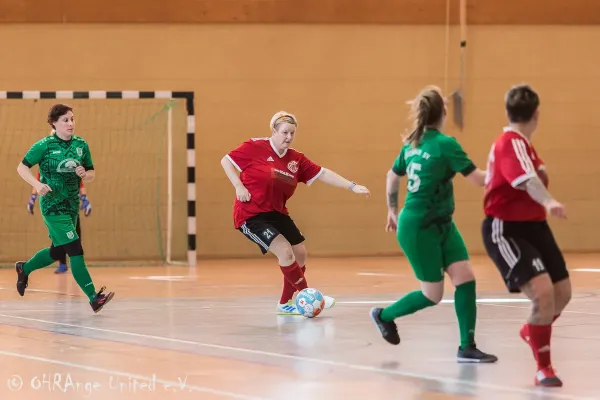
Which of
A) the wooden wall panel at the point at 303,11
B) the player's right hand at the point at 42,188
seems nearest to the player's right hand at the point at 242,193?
the player's right hand at the point at 42,188

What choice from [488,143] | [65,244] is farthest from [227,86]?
[65,244]

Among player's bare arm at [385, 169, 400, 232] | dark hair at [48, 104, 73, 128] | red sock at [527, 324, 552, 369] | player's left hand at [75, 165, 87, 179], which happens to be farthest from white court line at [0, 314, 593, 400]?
dark hair at [48, 104, 73, 128]

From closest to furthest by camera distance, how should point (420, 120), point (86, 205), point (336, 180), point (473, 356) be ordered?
point (473, 356)
point (420, 120)
point (336, 180)
point (86, 205)

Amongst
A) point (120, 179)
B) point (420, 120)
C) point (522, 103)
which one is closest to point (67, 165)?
point (420, 120)

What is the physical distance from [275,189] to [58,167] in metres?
1.92

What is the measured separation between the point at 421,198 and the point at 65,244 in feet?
13.1

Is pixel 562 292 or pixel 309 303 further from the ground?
pixel 562 292

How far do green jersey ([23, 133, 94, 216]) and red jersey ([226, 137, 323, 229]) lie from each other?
142 cm

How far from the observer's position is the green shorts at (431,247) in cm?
660

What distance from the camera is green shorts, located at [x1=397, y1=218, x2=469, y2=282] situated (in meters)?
6.60

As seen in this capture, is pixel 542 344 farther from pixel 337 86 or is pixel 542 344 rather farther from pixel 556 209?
pixel 337 86

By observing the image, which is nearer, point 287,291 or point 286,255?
point 286,255

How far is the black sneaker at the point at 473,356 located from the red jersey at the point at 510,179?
97cm

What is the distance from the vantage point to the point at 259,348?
7215mm
